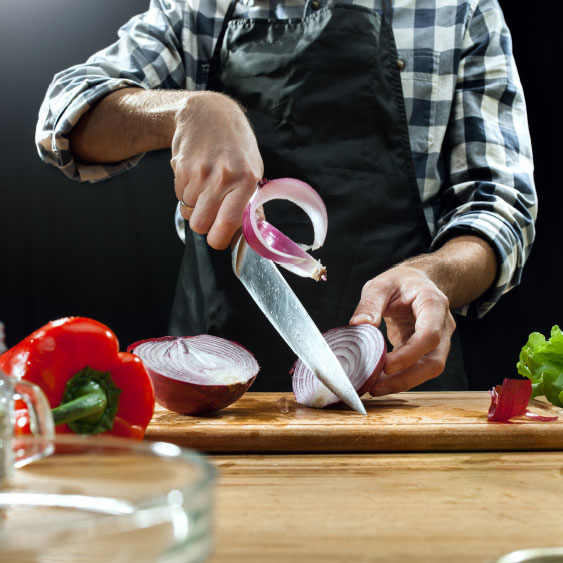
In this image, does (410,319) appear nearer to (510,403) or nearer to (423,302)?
(423,302)

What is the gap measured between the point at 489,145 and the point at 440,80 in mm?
219

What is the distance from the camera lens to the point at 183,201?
4.36 ft

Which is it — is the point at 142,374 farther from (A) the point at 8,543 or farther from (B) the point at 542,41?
(B) the point at 542,41

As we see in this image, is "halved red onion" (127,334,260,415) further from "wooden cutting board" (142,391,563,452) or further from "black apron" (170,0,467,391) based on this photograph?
"black apron" (170,0,467,391)

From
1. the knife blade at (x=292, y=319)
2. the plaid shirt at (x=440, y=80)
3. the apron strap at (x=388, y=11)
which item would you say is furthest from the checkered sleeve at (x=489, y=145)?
the knife blade at (x=292, y=319)

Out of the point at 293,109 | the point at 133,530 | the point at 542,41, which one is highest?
the point at 542,41

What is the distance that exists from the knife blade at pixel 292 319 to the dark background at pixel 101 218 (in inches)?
59.5

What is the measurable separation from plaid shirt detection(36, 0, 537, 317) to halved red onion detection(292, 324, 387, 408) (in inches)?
20.3

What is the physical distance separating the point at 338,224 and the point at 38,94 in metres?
1.59

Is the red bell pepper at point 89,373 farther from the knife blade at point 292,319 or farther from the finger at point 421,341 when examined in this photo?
the finger at point 421,341

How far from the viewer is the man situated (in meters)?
1.70

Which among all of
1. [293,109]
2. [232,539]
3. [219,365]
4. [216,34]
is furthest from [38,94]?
[232,539]

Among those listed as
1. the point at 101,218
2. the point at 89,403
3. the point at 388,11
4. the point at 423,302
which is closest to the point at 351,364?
the point at 423,302

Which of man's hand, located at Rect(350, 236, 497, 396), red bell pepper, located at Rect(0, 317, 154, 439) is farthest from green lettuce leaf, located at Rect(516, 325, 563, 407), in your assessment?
red bell pepper, located at Rect(0, 317, 154, 439)
